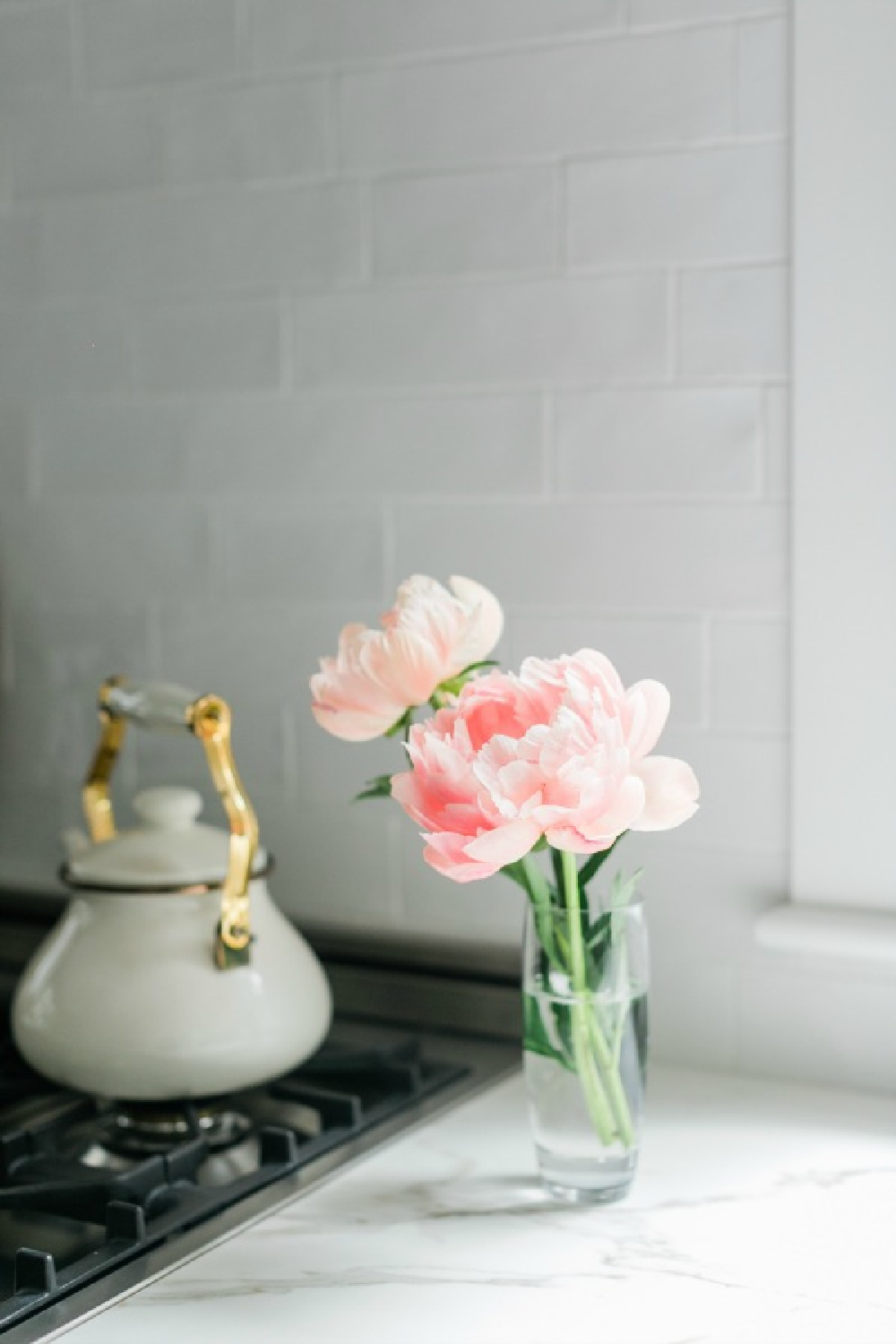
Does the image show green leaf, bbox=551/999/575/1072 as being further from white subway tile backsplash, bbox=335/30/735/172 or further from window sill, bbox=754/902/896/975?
white subway tile backsplash, bbox=335/30/735/172

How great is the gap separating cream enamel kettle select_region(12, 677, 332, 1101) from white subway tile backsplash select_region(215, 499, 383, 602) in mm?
244

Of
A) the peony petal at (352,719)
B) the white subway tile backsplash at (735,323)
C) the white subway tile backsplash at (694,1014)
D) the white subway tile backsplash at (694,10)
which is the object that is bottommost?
the white subway tile backsplash at (694,1014)

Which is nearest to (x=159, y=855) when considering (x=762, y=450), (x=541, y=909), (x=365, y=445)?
(x=541, y=909)

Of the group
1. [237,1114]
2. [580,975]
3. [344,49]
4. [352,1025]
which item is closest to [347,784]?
[352,1025]

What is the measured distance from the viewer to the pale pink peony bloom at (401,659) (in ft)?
3.04

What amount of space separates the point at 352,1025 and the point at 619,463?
0.48 meters

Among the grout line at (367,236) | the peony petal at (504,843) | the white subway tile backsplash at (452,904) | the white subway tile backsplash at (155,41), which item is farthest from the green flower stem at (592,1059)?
the white subway tile backsplash at (155,41)

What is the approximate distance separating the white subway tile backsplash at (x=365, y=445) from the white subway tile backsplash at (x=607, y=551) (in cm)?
2

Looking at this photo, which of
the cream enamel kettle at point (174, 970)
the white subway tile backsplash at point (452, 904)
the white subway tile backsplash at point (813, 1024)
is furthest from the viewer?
the white subway tile backsplash at point (452, 904)

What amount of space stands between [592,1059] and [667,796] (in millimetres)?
177

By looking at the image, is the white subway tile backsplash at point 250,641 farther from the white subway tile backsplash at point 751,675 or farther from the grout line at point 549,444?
the white subway tile backsplash at point 751,675

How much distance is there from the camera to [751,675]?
117 centimetres

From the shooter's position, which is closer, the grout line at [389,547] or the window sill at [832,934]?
the window sill at [832,934]

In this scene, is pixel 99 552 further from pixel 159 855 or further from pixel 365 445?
pixel 159 855
